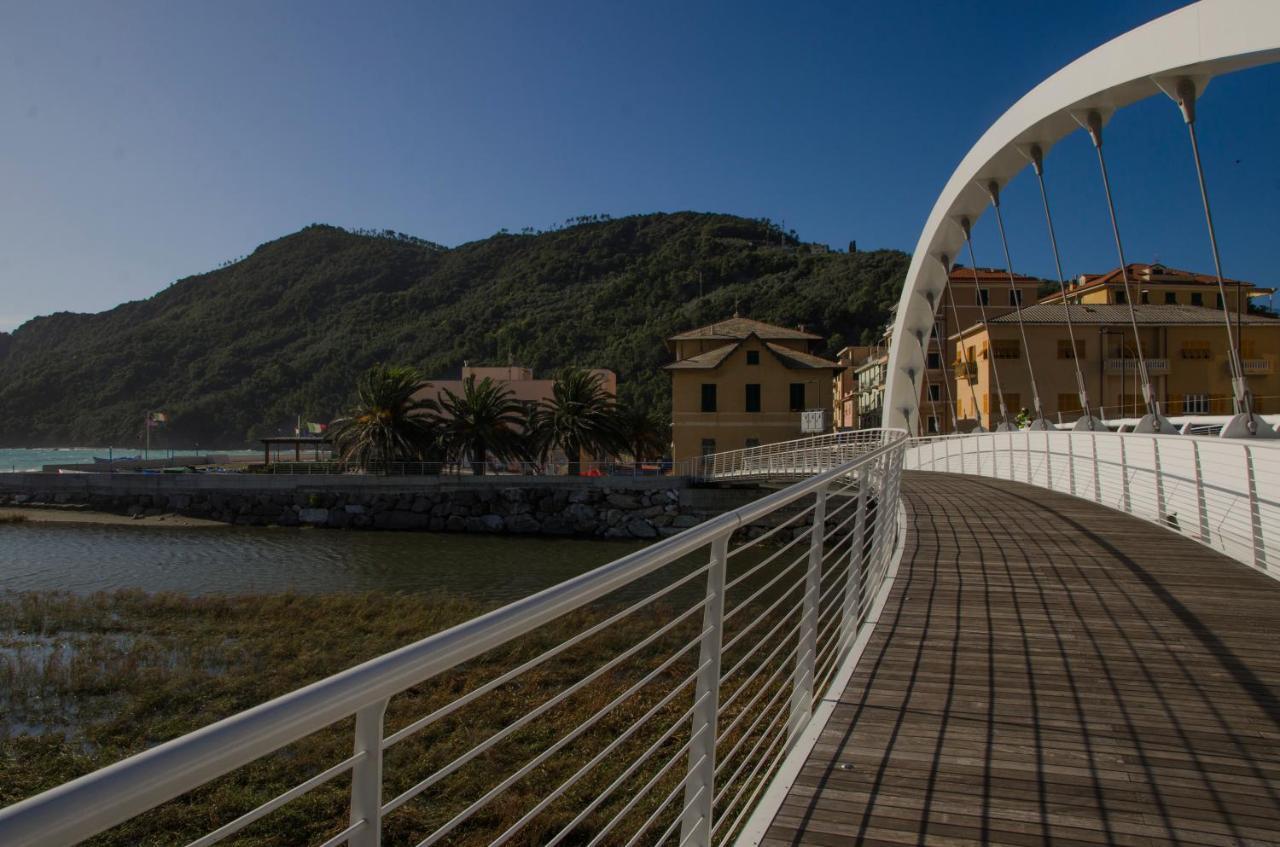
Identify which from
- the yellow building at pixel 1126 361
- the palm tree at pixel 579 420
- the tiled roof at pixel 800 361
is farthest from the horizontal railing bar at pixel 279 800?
the tiled roof at pixel 800 361

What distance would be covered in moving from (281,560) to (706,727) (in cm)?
2442

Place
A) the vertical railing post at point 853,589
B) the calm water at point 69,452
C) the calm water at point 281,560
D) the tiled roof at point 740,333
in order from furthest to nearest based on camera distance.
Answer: the calm water at point 69,452, the tiled roof at point 740,333, the calm water at point 281,560, the vertical railing post at point 853,589

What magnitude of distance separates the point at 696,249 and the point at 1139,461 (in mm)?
93245

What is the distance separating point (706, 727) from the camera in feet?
7.98

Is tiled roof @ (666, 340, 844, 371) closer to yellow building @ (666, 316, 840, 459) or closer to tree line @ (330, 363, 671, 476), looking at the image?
yellow building @ (666, 316, 840, 459)

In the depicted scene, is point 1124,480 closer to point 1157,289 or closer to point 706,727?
point 706,727

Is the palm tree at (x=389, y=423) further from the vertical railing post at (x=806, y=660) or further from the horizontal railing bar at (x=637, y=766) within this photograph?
the horizontal railing bar at (x=637, y=766)

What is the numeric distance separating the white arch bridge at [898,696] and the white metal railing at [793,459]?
9763mm

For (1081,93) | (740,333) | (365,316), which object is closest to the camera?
(1081,93)

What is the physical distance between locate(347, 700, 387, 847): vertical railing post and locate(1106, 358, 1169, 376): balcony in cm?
4004

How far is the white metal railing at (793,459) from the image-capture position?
2319cm

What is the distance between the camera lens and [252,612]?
14789 mm

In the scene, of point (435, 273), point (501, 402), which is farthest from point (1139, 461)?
point (435, 273)

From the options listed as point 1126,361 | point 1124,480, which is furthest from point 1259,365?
point 1124,480
